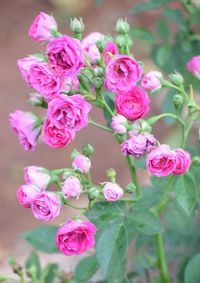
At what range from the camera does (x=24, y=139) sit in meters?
1.47

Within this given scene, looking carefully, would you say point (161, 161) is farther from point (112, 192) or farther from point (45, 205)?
point (45, 205)

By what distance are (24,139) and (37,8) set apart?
12.7ft

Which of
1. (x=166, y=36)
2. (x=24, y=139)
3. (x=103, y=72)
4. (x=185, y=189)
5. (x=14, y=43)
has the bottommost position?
(x=185, y=189)

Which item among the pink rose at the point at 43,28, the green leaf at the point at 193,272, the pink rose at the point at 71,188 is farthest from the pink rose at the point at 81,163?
the green leaf at the point at 193,272

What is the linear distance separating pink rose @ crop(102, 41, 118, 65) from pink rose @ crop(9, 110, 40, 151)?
8.3 inches

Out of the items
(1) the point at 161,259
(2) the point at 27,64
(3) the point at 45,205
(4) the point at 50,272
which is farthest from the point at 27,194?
(4) the point at 50,272

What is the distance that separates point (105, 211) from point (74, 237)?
145mm

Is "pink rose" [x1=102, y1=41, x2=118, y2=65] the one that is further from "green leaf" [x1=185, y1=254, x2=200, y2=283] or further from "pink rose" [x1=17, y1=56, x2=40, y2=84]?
"green leaf" [x1=185, y1=254, x2=200, y2=283]

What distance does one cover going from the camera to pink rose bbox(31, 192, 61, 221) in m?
1.35

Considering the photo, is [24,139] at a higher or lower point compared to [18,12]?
lower

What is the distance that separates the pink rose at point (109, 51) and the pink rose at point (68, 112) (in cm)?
14

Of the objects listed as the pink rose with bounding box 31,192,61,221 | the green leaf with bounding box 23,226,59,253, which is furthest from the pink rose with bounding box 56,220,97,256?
the green leaf with bounding box 23,226,59,253

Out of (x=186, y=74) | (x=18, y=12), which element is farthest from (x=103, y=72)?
(x=18, y=12)

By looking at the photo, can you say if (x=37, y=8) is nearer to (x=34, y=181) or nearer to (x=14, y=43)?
(x=14, y=43)
